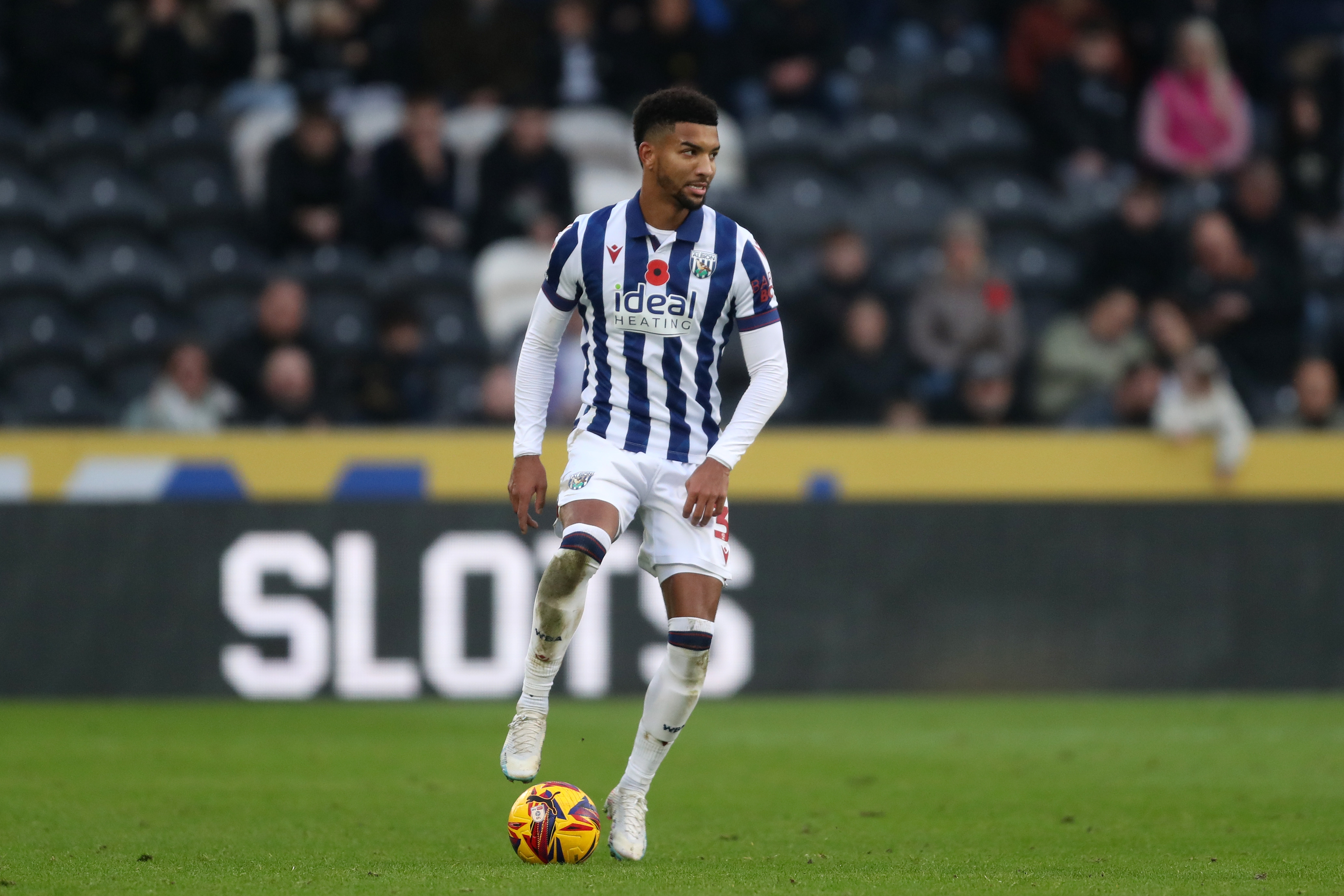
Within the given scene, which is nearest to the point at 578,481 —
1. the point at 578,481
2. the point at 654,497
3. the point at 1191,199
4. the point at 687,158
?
the point at 578,481

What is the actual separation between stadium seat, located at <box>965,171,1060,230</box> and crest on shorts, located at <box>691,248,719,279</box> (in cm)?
966

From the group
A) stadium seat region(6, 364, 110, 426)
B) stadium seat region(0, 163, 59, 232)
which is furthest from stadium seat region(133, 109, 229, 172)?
stadium seat region(6, 364, 110, 426)

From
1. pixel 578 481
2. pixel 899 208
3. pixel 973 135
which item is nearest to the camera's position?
pixel 578 481

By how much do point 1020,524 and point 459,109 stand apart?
639 cm

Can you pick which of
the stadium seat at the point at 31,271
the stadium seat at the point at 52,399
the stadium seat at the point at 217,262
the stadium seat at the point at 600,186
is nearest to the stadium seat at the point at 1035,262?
the stadium seat at the point at 600,186

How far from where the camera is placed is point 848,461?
1241cm

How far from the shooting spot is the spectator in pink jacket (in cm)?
1596

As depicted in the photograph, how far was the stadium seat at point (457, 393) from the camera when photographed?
13.3 meters

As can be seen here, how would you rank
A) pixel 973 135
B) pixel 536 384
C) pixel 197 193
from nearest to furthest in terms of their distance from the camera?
pixel 536 384 → pixel 197 193 → pixel 973 135

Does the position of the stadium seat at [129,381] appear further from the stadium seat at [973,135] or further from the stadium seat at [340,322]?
the stadium seat at [973,135]

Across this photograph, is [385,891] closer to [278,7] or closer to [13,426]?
[13,426]

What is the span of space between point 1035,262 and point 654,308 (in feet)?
31.1

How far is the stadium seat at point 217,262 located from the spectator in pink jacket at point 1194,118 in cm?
755

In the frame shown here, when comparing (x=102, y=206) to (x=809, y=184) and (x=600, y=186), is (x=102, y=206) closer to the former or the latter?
(x=600, y=186)
